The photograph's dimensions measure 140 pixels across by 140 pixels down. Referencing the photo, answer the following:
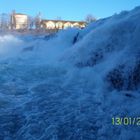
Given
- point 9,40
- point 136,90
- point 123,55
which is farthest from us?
point 9,40

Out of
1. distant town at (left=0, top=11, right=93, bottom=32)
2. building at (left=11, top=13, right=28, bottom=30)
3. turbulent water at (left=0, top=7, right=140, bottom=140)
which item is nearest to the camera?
turbulent water at (left=0, top=7, right=140, bottom=140)

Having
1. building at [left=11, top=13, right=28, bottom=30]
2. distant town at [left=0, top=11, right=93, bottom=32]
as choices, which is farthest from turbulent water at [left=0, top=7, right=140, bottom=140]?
building at [left=11, top=13, right=28, bottom=30]

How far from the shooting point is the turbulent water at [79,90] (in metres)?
6.34

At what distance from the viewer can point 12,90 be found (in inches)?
336

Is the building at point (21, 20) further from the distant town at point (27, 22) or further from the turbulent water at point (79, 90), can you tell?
the turbulent water at point (79, 90)

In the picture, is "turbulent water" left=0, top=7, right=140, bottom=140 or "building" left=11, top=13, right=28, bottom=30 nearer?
"turbulent water" left=0, top=7, right=140, bottom=140

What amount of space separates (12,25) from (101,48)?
46670 millimetres

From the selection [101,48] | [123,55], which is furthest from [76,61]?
[123,55]

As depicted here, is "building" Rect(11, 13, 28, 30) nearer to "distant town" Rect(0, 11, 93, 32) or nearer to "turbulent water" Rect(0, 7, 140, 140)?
"distant town" Rect(0, 11, 93, 32)

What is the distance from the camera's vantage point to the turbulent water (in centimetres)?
634

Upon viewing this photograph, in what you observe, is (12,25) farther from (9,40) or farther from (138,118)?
(138,118)

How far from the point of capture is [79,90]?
827cm

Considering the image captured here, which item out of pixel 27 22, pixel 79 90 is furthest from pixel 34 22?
pixel 79 90

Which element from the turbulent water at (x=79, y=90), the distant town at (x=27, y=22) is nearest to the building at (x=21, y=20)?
the distant town at (x=27, y=22)
